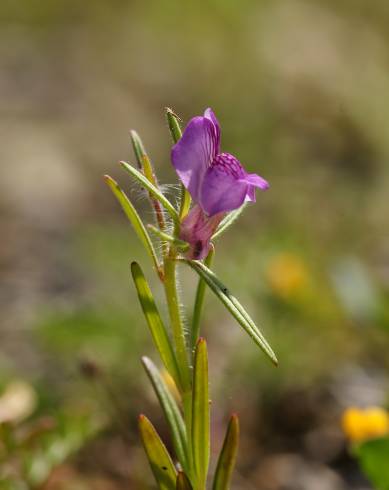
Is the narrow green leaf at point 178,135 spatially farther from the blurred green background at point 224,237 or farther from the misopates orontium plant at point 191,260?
the blurred green background at point 224,237

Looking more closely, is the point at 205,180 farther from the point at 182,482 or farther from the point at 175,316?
the point at 182,482

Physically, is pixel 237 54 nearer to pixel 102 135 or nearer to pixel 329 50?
pixel 329 50

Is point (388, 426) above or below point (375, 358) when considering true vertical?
above

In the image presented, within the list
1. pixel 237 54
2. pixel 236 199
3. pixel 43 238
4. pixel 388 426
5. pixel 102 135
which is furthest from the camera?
pixel 237 54

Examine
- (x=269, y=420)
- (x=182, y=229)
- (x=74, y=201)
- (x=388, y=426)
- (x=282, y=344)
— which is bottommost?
(x=74, y=201)

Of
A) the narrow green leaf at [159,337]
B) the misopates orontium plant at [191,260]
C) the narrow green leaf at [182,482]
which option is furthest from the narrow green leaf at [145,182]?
the narrow green leaf at [182,482]

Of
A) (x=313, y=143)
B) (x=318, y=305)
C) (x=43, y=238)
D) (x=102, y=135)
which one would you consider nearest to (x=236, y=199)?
(x=318, y=305)

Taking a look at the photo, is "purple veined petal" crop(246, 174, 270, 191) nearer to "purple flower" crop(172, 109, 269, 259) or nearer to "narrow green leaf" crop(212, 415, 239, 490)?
"purple flower" crop(172, 109, 269, 259)
